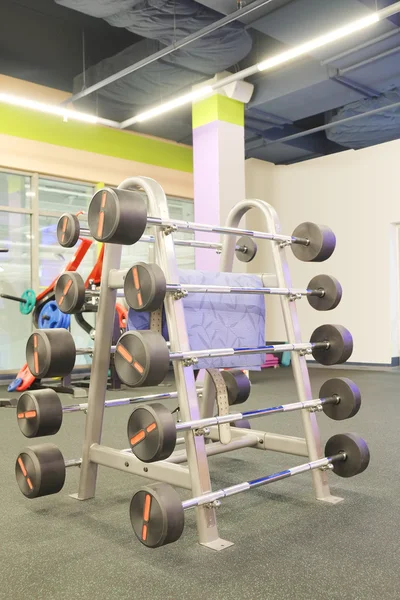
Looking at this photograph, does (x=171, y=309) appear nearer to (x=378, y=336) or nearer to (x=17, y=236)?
(x=17, y=236)

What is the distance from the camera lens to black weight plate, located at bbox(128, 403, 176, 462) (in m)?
1.73

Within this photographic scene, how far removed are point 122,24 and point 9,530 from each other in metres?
4.94

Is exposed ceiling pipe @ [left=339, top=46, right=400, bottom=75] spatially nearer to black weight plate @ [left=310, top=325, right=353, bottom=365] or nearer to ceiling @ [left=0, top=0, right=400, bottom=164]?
ceiling @ [left=0, top=0, right=400, bottom=164]

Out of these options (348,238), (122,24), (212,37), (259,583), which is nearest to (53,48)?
(122,24)

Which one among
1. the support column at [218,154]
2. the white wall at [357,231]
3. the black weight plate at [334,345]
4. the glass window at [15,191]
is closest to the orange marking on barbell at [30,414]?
the black weight plate at [334,345]

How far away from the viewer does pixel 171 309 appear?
199cm

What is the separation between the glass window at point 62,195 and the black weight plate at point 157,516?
22.0ft

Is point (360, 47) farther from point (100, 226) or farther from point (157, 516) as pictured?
point (157, 516)

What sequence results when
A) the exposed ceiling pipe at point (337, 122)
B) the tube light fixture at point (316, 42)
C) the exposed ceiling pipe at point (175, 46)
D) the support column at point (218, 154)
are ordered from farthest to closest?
the support column at point (218, 154)
the exposed ceiling pipe at point (337, 122)
the exposed ceiling pipe at point (175, 46)
the tube light fixture at point (316, 42)

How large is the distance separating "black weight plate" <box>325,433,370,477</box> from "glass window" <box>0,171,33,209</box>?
6.34 m

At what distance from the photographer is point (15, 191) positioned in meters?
7.68

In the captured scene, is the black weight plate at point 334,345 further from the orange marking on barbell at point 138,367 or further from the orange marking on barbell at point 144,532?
the orange marking on barbell at point 144,532

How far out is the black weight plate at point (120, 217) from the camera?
1.84 metres

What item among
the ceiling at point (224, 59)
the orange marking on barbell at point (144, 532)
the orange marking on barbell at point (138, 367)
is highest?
the ceiling at point (224, 59)
